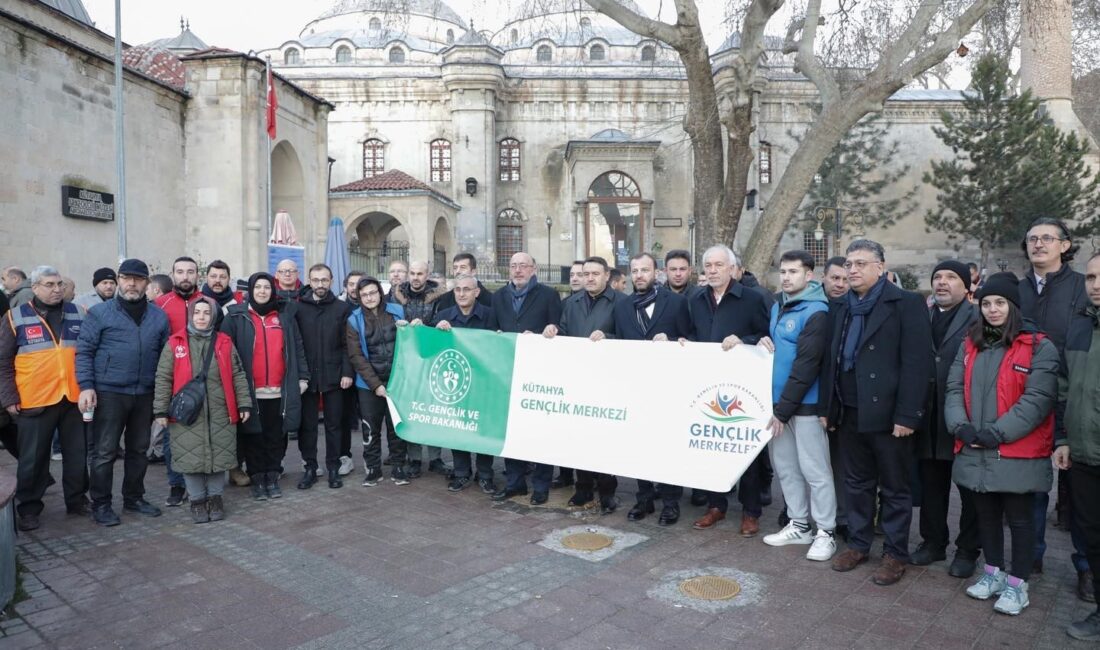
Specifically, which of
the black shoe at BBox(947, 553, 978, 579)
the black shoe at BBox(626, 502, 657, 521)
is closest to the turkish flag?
the black shoe at BBox(626, 502, 657, 521)

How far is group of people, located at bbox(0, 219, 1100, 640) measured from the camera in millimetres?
4594

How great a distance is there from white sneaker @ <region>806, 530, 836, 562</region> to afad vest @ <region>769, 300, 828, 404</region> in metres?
1.02

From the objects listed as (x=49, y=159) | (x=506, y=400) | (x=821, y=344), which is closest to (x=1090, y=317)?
(x=821, y=344)

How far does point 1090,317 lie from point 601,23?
164 feet

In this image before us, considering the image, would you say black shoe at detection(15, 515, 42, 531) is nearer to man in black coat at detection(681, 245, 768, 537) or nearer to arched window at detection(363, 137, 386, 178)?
man in black coat at detection(681, 245, 768, 537)

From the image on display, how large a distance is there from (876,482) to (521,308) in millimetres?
3516

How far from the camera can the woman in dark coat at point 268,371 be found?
6953 mm

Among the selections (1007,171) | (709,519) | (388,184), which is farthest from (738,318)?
(1007,171)

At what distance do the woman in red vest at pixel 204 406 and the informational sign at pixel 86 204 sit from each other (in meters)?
11.9

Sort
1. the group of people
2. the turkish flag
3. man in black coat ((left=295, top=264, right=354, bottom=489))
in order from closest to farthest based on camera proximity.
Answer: the group of people → man in black coat ((left=295, top=264, right=354, bottom=489)) → the turkish flag

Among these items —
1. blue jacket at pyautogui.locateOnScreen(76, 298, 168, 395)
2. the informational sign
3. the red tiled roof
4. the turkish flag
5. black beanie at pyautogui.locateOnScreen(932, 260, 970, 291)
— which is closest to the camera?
black beanie at pyautogui.locateOnScreen(932, 260, 970, 291)

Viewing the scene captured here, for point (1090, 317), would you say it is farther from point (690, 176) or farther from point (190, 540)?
point (690, 176)

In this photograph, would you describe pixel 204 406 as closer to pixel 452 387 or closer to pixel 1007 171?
pixel 452 387

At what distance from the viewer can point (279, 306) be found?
286 inches
